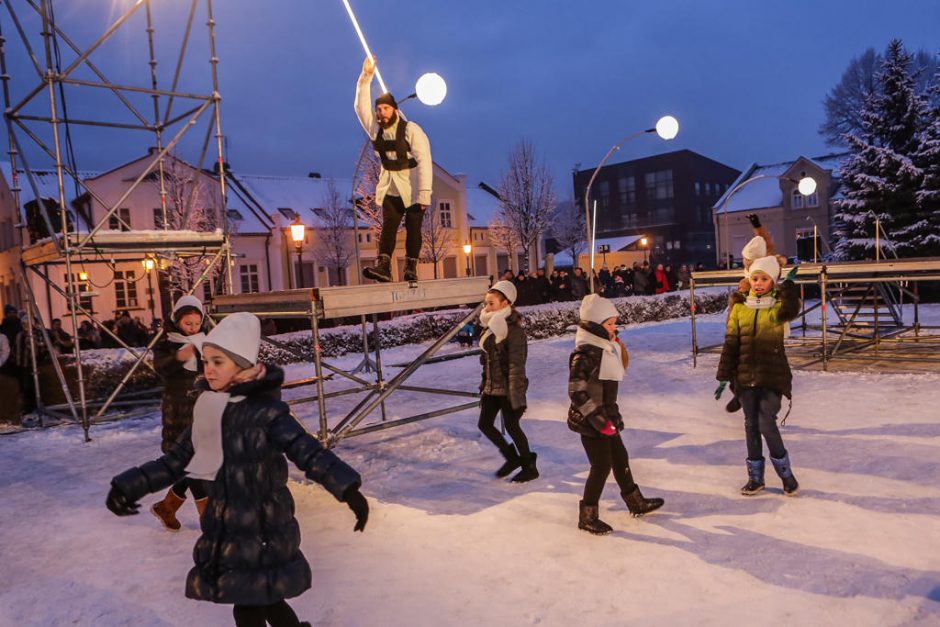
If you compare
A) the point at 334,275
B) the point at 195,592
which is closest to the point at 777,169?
the point at 334,275

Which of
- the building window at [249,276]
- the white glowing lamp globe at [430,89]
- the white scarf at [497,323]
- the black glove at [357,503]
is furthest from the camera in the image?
the building window at [249,276]

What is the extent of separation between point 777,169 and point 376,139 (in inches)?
2047

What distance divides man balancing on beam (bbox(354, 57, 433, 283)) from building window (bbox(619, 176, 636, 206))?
210 feet

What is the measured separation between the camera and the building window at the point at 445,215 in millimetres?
40562

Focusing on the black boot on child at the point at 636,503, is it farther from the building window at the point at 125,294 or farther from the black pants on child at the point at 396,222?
the building window at the point at 125,294

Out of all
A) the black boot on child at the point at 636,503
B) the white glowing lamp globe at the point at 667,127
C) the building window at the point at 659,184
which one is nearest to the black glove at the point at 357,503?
the black boot on child at the point at 636,503

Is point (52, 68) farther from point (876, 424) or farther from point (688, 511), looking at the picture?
point (876, 424)

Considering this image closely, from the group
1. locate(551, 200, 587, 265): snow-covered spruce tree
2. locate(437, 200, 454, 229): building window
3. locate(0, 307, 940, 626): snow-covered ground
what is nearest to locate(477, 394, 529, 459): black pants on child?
locate(0, 307, 940, 626): snow-covered ground

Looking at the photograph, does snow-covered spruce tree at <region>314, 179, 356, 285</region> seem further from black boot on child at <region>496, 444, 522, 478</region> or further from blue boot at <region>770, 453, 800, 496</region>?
blue boot at <region>770, 453, 800, 496</region>

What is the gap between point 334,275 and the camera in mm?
36812

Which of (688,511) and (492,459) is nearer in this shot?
(688,511)

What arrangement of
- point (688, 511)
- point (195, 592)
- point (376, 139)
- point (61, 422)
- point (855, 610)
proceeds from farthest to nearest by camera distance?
point (61, 422), point (376, 139), point (688, 511), point (855, 610), point (195, 592)

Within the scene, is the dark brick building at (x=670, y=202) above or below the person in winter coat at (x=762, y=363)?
above

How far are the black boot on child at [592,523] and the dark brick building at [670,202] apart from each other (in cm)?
5849
